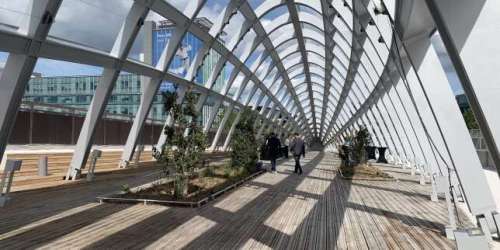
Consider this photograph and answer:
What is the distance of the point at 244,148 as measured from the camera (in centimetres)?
1539

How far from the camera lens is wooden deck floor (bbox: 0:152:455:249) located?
17.2 ft

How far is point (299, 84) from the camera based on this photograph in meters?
42.8

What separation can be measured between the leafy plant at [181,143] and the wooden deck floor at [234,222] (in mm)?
1022

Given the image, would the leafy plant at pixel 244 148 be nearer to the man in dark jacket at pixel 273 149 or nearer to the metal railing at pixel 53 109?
the man in dark jacket at pixel 273 149

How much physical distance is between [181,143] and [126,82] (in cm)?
999

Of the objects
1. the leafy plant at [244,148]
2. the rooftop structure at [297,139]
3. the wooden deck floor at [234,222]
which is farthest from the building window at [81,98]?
the wooden deck floor at [234,222]

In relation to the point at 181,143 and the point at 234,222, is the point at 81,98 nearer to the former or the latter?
the point at 181,143

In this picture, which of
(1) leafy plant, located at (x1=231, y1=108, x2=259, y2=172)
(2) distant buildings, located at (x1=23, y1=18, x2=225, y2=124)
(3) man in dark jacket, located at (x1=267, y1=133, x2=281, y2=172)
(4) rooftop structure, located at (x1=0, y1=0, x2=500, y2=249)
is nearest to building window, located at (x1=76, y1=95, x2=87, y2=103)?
(2) distant buildings, located at (x1=23, y1=18, x2=225, y2=124)

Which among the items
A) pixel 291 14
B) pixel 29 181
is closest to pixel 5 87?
pixel 29 181

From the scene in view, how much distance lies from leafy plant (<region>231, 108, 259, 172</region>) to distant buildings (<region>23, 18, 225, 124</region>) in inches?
122

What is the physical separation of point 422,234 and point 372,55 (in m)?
10.4

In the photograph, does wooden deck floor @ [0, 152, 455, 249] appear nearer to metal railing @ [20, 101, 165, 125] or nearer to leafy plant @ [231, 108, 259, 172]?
metal railing @ [20, 101, 165, 125]

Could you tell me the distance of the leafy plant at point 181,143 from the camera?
892 cm

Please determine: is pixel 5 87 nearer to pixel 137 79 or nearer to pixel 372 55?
pixel 137 79
